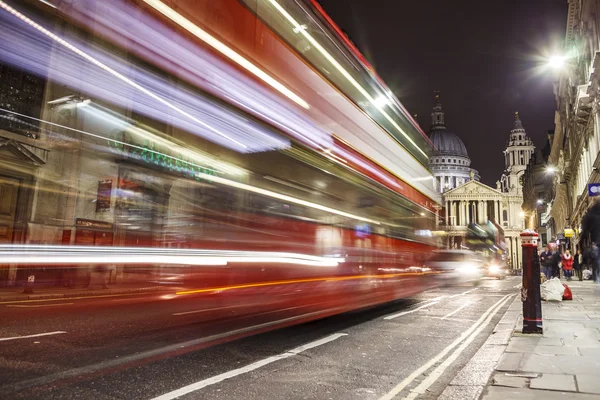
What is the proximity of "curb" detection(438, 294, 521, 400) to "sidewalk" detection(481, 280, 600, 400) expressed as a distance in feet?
0.33

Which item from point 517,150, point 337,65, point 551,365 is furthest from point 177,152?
point 517,150

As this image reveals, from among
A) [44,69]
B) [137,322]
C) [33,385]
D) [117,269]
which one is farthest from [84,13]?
[137,322]

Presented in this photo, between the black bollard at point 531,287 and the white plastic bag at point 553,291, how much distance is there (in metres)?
6.08

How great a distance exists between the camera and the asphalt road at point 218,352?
14.2ft

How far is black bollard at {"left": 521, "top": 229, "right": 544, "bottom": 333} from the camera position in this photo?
24.7ft

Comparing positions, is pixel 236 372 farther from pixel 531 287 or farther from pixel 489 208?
pixel 489 208

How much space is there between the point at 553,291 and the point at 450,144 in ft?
477

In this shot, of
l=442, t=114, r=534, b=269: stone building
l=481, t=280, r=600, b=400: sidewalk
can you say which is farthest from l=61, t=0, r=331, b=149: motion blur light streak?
l=442, t=114, r=534, b=269: stone building

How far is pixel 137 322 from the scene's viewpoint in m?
8.18

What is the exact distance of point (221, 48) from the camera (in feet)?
19.6

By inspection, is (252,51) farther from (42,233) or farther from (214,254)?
(42,233)

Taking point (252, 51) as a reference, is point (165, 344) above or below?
below

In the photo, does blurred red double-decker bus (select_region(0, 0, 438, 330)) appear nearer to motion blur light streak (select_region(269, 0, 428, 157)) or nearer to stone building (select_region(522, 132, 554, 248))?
motion blur light streak (select_region(269, 0, 428, 157))

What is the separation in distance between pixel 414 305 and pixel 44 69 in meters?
10.8
